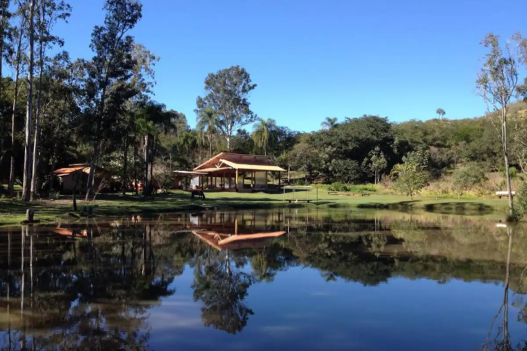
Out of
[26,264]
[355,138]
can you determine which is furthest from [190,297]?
[355,138]

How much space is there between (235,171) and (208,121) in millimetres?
12762

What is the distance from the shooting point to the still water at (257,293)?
597 cm

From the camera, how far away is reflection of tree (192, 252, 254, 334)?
6.71 meters

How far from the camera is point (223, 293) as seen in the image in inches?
327

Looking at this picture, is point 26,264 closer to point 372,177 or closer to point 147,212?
point 147,212

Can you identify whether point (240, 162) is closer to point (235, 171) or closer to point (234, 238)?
point (235, 171)

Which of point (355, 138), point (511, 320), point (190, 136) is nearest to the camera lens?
point (511, 320)

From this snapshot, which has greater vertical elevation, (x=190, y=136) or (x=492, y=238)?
(x=190, y=136)

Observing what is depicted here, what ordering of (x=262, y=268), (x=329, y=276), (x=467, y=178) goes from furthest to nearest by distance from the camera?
(x=467, y=178), (x=262, y=268), (x=329, y=276)

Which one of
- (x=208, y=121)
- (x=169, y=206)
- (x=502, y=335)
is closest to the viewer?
(x=502, y=335)

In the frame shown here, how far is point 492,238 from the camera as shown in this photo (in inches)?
637

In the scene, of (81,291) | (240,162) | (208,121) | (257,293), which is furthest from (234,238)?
(208,121)

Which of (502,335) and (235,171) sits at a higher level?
(235,171)

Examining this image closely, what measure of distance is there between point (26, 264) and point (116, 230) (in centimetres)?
666
